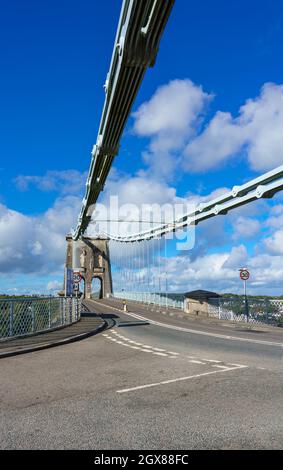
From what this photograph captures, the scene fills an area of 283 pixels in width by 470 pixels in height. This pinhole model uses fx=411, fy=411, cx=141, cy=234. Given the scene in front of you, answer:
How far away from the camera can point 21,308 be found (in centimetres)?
1361

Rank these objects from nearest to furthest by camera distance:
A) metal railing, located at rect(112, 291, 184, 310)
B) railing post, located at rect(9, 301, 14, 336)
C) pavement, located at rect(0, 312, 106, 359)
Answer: pavement, located at rect(0, 312, 106, 359) < railing post, located at rect(9, 301, 14, 336) < metal railing, located at rect(112, 291, 184, 310)

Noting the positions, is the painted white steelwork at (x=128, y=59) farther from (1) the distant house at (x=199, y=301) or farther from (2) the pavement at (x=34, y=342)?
(1) the distant house at (x=199, y=301)

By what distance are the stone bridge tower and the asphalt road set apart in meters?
75.3

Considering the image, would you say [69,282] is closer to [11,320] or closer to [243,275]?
[243,275]

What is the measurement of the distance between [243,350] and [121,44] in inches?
397

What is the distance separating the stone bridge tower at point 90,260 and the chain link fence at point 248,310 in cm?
5807

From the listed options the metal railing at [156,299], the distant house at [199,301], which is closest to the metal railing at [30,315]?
the distant house at [199,301]

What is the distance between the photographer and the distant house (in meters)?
28.8

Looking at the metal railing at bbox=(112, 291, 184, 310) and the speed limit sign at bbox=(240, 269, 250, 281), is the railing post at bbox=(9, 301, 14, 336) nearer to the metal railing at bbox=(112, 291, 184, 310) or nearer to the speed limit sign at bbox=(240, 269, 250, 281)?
the speed limit sign at bbox=(240, 269, 250, 281)

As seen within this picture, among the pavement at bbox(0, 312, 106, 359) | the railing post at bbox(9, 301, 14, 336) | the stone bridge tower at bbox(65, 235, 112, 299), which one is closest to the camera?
the pavement at bbox(0, 312, 106, 359)

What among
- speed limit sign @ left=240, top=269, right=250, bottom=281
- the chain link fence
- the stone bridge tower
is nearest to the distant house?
the chain link fence

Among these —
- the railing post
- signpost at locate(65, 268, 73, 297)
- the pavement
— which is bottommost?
the pavement

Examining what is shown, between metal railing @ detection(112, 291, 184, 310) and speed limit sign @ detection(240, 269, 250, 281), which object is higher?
speed limit sign @ detection(240, 269, 250, 281)
